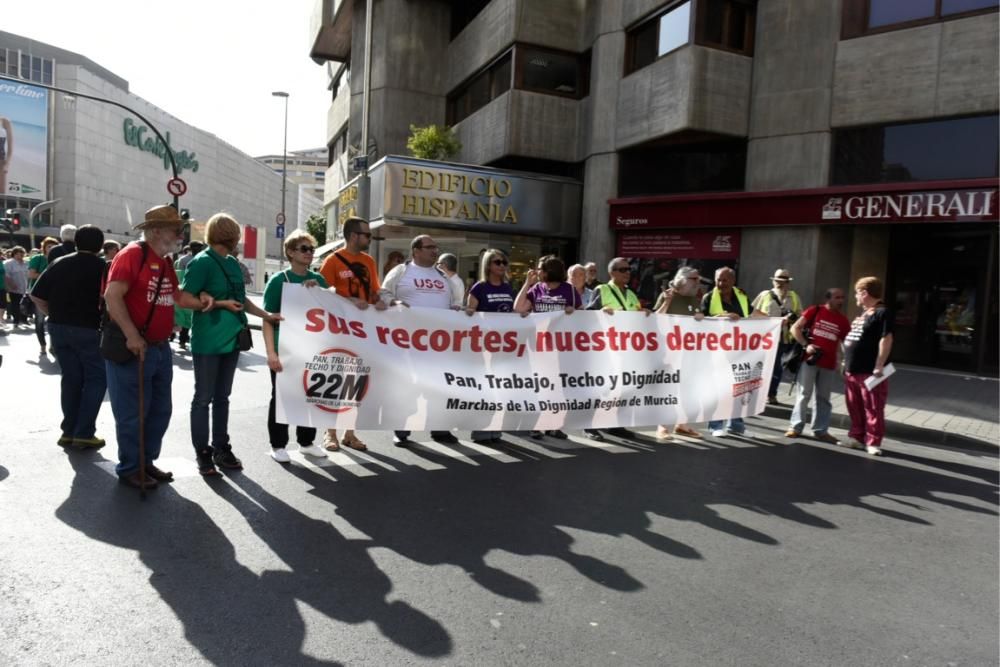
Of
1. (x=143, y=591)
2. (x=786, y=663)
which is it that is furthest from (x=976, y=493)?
(x=143, y=591)

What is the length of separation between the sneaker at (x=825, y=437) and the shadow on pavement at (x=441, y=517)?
0.74 metres

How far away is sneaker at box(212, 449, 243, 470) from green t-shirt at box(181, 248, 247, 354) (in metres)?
0.82

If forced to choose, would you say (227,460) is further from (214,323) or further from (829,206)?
A: (829,206)

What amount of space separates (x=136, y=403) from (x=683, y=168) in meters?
14.6

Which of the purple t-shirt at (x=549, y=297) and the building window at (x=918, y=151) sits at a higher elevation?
the building window at (x=918, y=151)

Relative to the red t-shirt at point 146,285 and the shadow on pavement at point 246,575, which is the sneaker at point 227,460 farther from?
the red t-shirt at point 146,285

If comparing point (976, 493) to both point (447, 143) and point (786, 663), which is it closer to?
point (786, 663)

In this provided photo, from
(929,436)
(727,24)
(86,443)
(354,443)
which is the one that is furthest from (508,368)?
(727,24)

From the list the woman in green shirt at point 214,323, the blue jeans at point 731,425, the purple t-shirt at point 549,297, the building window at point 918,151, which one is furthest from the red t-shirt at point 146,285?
the building window at point 918,151

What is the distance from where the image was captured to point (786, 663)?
288 centimetres

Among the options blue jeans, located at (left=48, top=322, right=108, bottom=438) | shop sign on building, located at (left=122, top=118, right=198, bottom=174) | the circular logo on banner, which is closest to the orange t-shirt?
the circular logo on banner

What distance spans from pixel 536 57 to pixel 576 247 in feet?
18.1

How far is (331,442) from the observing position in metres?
6.12

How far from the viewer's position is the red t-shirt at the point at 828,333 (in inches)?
301
